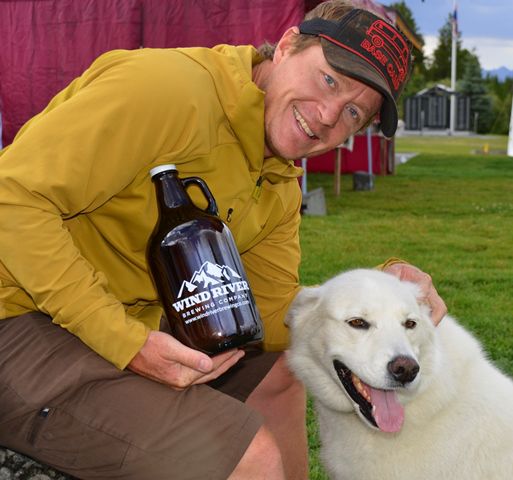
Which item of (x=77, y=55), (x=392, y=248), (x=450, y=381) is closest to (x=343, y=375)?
(x=450, y=381)

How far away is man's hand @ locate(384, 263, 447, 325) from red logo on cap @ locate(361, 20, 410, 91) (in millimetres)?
758

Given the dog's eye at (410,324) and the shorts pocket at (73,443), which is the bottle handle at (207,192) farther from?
the dog's eye at (410,324)

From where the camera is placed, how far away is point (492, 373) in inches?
100

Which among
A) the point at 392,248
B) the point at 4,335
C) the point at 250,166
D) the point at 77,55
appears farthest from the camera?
the point at 77,55

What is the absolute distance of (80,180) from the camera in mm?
1731

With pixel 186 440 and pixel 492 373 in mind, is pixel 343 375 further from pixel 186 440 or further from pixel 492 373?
pixel 186 440

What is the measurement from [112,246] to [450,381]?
1.24m

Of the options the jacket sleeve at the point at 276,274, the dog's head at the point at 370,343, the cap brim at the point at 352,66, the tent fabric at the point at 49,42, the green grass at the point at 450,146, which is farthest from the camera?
the green grass at the point at 450,146

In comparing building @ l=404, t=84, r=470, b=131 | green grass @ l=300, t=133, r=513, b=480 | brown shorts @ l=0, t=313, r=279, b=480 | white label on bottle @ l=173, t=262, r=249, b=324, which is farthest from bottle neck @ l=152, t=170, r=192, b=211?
building @ l=404, t=84, r=470, b=131

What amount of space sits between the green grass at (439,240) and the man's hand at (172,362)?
156cm

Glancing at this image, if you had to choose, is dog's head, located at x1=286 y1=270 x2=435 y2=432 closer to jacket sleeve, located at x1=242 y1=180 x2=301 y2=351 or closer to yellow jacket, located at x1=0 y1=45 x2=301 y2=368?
jacket sleeve, located at x1=242 y1=180 x2=301 y2=351

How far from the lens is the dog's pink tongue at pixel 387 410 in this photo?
237cm

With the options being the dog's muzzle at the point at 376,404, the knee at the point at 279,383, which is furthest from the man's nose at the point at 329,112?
the knee at the point at 279,383

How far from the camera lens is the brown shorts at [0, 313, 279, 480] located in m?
1.74
